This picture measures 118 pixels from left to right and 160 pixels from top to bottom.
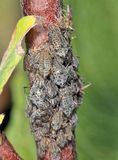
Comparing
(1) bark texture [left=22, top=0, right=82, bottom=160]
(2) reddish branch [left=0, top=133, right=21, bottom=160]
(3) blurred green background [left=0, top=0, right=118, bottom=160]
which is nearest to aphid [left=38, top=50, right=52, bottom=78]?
(1) bark texture [left=22, top=0, right=82, bottom=160]

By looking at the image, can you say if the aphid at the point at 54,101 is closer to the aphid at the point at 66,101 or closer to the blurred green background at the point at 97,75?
the aphid at the point at 66,101

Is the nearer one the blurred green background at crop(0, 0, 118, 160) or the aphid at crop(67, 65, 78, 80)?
the aphid at crop(67, 65, 78, 80)

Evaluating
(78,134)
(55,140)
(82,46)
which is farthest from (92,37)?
(55,140)

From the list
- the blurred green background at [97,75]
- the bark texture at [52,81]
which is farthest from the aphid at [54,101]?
the blurred green background at [97,75]

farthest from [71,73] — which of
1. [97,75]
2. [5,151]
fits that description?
[97,75]

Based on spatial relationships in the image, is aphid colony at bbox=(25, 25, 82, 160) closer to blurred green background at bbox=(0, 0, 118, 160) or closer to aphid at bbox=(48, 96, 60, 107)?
aphid at bbox=(48, 96, 60, 107)

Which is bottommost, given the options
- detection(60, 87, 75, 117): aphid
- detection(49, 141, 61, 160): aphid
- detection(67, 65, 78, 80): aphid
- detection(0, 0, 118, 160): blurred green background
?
detection(0, 0, 118, 160): blurred green background

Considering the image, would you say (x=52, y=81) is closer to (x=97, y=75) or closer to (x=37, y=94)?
(x=37, y=94)
